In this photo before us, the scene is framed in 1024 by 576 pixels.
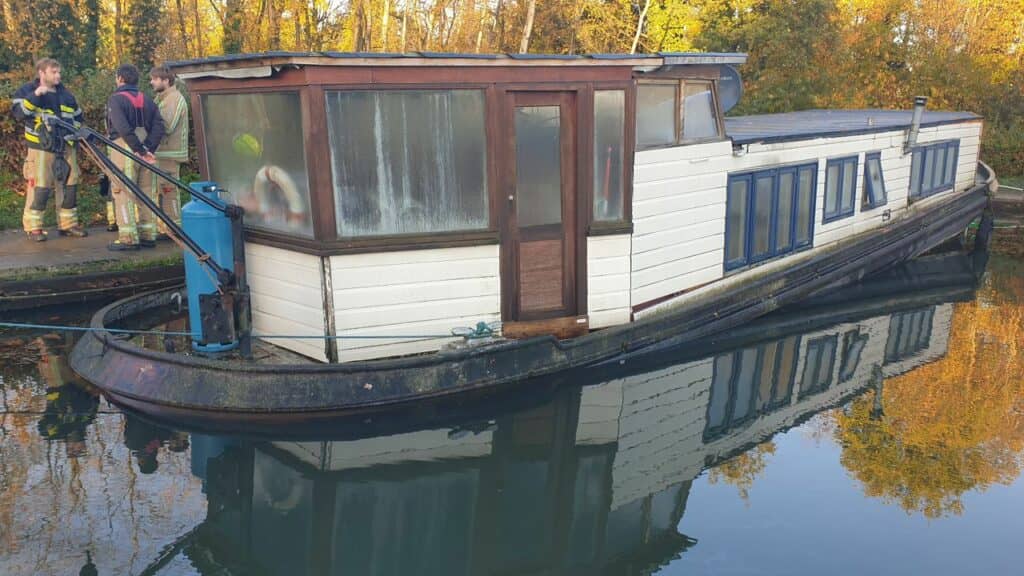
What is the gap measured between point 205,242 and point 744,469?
15.6ft

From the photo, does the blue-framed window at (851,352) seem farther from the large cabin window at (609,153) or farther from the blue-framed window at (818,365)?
the large cabin window at (609,153)

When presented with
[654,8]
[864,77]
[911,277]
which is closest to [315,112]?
[911,277]

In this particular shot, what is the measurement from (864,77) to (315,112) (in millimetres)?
22019

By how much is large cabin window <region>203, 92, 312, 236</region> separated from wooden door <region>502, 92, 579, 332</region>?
67.6 inches

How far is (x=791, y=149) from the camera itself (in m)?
10.7

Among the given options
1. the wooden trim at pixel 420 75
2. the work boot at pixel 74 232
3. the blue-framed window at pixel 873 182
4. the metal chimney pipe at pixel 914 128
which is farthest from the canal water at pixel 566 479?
Result: the metal chimney pipe at pixel 914 128

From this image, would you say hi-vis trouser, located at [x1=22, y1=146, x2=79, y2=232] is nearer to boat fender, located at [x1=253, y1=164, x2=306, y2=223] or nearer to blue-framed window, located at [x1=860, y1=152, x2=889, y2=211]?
boat fender, located at [x1=253, y1=164, x2=306, y2=223]

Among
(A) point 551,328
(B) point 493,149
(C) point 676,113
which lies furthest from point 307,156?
(C) point 676,113

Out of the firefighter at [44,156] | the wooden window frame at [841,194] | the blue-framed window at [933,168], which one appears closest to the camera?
the firefighter at [44,156]

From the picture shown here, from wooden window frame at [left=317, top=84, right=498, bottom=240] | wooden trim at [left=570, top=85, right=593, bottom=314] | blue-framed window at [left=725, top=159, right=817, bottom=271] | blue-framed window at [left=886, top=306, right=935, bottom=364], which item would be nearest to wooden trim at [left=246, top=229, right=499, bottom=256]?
wooden window frame at [left=317, top=84, right=498, bottom=240]

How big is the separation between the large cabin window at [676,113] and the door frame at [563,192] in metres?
0.76

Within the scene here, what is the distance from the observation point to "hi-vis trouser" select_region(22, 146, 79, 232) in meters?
10.4

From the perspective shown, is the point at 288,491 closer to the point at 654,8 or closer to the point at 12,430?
the point at 12,430

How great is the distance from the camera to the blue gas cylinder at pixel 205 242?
24.3 ft
